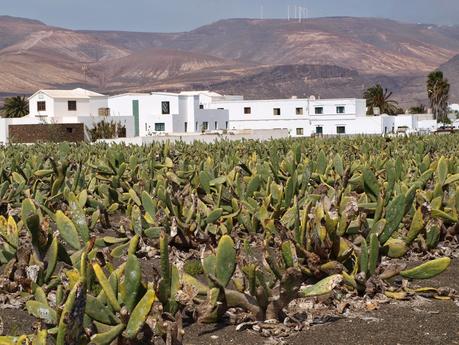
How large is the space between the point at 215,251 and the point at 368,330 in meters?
2.07

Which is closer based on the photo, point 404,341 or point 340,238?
point 404,341

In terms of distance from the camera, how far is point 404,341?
20.4ft

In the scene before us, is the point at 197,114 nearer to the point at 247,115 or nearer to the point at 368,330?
the point at 247,115

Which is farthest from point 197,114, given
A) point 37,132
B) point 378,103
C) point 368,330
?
point 368,330

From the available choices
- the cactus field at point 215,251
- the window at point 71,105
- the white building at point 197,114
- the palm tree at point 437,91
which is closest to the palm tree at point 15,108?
the white building at point 197,114

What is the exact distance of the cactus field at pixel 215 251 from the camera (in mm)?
5734

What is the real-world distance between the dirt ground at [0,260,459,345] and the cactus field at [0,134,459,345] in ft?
0.54

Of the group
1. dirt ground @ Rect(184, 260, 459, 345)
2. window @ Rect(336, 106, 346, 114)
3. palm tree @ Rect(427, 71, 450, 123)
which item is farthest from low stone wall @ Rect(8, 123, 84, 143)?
palm tree @ Rect(427, 71, 450, 123)

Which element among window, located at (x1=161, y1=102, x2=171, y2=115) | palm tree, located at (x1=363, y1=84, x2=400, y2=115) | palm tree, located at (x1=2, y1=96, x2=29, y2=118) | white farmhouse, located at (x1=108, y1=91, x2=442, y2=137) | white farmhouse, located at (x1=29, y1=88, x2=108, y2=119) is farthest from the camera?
palm tree, located at (x1=363, y1=84, x2=400, y2=115)

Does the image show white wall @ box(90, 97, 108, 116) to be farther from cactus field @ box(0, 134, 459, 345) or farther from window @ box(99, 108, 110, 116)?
cactus field @ box(0, 134, 459, 345)

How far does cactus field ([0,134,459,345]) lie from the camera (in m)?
5.73

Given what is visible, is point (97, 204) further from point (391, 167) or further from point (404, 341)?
point (404, 341)

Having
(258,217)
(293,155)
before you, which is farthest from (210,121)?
(258,217)

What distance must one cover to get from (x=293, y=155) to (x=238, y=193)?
347 cm
